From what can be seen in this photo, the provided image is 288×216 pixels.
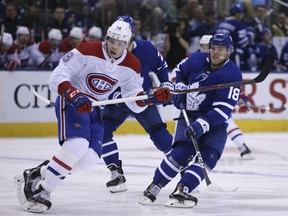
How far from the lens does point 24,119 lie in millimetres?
11156

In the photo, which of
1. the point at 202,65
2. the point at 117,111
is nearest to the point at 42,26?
the point at 117,111

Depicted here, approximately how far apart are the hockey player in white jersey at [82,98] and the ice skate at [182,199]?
0.54 meters

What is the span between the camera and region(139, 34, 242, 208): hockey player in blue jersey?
5547mm

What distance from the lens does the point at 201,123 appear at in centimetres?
553

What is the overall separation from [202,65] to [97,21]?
20.7 feet

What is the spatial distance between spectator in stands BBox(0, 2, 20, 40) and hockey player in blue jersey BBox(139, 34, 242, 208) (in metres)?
5.86

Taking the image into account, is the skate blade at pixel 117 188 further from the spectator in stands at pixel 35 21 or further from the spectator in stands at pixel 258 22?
the spectator in stands at pixel 258 22

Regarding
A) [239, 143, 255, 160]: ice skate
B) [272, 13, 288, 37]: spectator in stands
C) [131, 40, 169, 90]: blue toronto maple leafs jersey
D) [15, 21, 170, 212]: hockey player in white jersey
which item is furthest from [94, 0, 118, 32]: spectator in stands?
[15, 21, 170, 212]: hockey player in white jersey

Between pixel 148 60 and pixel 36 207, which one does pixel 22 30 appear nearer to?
pixel 148 60

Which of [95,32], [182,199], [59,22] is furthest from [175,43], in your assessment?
A: [182,199]

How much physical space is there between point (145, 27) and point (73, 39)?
4.14 feet

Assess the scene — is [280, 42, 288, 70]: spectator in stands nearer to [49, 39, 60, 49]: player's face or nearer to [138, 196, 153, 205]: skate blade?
[49, 39, 60, 49]: player's face

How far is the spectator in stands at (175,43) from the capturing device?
12.3 metres

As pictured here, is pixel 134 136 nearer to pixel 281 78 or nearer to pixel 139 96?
pixel 281 78
